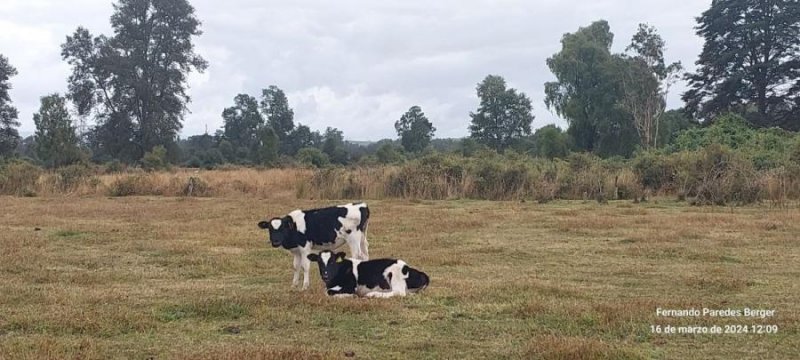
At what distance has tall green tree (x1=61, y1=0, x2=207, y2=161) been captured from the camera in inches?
1966

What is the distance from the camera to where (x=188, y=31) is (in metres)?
52.0

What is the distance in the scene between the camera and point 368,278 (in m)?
8.09

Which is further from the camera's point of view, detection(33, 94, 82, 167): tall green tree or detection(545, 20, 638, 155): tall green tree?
detection(545, 20, 638, 155): tall green tree

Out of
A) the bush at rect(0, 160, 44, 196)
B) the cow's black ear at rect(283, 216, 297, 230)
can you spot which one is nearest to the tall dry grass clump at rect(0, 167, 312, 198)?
the bush at rect(0, 160, 44, 196)

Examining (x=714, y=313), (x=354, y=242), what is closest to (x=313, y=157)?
(x=354, y=242)

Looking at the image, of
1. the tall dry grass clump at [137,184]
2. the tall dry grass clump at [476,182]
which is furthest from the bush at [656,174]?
the tall dry grass clump at [137,184]

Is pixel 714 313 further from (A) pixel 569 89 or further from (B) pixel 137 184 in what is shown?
(A) pixel 569 89

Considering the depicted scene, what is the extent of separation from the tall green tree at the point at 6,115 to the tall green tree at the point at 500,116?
128ft

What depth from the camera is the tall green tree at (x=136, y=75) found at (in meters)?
49.9

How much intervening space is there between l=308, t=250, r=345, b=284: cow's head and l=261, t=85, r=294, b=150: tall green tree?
225 feet

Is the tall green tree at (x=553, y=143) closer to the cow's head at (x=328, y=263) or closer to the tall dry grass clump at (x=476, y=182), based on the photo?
the tall dry grass clump at (x=476, y=182)

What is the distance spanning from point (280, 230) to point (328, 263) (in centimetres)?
99

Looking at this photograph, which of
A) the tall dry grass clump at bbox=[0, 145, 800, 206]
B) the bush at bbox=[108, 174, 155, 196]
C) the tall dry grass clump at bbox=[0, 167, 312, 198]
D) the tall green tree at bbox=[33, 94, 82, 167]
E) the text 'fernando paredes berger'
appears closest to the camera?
the text 'fernando paredes berger'

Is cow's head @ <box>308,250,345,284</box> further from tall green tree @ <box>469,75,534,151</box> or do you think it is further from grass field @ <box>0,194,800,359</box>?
tall green tree @ <box>469,75,534,151</box>
